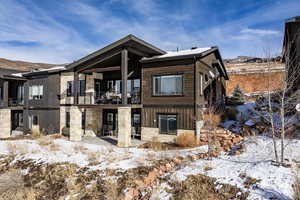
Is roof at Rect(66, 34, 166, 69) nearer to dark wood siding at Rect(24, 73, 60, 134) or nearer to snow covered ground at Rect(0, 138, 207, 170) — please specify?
dark wood siding at Rect(24, 73, 60, 134)

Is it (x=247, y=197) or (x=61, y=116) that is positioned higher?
(x=61, y=116)

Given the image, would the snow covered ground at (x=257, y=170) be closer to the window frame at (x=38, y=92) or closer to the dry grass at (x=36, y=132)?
the dry grass at (x=36, y=132)

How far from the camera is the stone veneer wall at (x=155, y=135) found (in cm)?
1332

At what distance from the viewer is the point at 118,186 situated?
22.3 ft

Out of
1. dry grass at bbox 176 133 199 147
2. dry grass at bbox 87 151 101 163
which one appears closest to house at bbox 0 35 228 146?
dry grass at bbox 176 133 199 147

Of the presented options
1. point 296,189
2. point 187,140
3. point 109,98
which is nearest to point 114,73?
point 109,98

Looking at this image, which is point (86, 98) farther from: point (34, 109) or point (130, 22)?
point (130, 22)

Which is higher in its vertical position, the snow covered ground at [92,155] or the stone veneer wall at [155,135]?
the stone veneer wall at [155,135]

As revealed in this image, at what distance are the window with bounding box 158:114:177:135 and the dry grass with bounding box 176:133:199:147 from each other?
4.50ft

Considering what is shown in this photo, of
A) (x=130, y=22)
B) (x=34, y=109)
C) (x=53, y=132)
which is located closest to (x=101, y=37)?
(x=130, y=22)

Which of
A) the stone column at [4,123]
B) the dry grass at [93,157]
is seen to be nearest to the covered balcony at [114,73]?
the dry grass at [93,157]

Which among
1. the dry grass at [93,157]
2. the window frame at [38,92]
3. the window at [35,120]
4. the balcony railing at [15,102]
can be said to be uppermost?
the window frame at [38,92]

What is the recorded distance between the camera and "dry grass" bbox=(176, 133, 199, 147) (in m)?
11.9

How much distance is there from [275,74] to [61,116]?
59.4 feet
